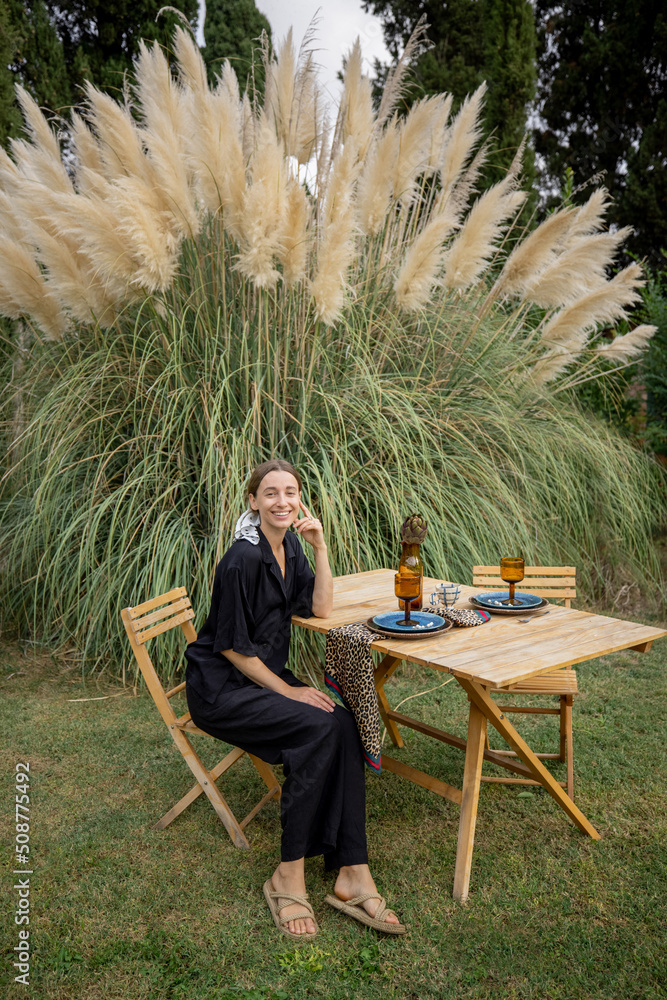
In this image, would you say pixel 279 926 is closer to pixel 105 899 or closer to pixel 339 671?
pixel 105 899

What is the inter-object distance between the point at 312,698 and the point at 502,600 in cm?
76

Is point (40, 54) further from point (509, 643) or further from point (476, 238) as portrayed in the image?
point (509, 643)

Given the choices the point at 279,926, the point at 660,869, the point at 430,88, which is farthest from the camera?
the point at 430,88

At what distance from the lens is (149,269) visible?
3.71 meters

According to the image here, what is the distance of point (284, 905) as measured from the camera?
218 centimetres

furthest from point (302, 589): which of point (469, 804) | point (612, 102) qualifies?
point (612, 102)

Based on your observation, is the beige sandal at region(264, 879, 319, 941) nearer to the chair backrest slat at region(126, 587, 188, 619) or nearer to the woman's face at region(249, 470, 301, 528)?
the chair backrest slat at region(126, 587, 188, 619)

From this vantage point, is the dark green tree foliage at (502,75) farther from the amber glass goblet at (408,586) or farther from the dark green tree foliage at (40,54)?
the amber glass goblet at (408,586)

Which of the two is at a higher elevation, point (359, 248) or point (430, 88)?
point (430, 88)

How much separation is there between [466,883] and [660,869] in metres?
0.62

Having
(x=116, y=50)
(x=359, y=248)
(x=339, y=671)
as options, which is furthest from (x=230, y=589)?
(x=116, y=50)

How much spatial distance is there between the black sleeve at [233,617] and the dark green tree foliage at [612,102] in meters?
9.61

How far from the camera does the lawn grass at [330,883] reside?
1.95 metres

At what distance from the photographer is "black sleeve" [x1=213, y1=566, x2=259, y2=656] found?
93.9 inches
